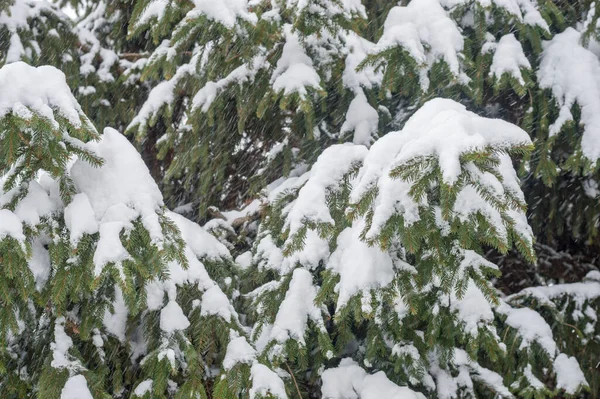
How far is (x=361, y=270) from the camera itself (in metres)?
2.33

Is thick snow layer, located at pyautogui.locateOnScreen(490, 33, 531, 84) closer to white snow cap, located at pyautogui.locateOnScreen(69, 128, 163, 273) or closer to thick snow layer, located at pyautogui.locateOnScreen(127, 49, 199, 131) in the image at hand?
thick snow layer, located at pyautogui.locateOnScreen(127, 49, 199, 131)

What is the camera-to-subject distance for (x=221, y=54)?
3488 mm

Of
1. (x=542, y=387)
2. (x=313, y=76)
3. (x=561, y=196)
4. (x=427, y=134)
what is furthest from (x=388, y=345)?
(x=561, y=196)

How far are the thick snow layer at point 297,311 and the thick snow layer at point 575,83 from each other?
185cm

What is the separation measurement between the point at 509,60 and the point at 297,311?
6.28 feet

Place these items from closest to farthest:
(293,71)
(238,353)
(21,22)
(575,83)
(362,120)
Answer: (238,353) < (293,71) < (575,83) < (362,120) < (21,22)

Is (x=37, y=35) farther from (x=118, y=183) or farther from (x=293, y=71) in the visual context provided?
(x=118, y=183)

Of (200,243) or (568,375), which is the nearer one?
(200,243)

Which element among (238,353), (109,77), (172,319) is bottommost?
(238,353)

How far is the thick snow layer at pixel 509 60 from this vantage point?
10.4ft

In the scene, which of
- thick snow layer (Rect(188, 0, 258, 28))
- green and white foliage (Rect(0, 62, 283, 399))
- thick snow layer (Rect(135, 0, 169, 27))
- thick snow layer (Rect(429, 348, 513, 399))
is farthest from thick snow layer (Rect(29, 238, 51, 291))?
thick snow layer (Rect(429, 348, 513, 399))

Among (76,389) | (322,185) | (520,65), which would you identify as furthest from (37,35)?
(520,65)

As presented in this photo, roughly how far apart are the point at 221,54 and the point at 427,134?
6.12 feet

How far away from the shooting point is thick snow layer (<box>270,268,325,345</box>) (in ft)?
8.71
